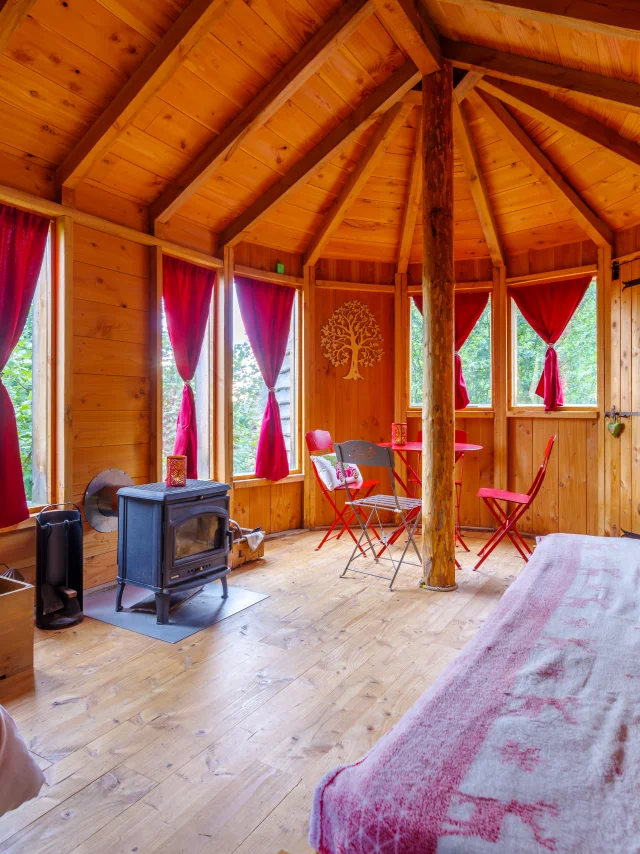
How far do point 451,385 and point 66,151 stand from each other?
2.69 meters

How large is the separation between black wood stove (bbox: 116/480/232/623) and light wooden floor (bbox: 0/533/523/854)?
0.28 meters

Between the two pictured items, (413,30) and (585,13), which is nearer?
(585,13)

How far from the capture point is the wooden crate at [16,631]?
2.23m

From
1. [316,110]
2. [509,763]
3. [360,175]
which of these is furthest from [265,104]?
[509,763]

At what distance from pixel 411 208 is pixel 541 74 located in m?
1.76

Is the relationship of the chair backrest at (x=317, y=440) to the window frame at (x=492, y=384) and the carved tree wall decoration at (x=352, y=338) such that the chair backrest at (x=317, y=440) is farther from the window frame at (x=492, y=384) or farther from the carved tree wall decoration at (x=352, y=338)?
the window frame at (x=492, y=384)

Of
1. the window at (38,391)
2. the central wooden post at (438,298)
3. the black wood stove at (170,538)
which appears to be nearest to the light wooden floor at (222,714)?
the black wood stove at (170,538)

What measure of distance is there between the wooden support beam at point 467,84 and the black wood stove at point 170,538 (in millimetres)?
2924

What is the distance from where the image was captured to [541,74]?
3.07 m

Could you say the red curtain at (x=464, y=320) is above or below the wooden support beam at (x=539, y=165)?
below

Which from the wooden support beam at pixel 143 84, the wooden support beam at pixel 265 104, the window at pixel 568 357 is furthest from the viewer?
the window at pixel 568 357

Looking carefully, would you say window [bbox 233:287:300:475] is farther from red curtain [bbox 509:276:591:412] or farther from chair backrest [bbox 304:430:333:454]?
red curtain [bbox 509:276:591:412]

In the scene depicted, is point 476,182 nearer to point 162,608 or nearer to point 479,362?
point 479,362

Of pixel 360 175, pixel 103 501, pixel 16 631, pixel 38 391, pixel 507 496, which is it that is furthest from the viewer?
pixel 360 175
